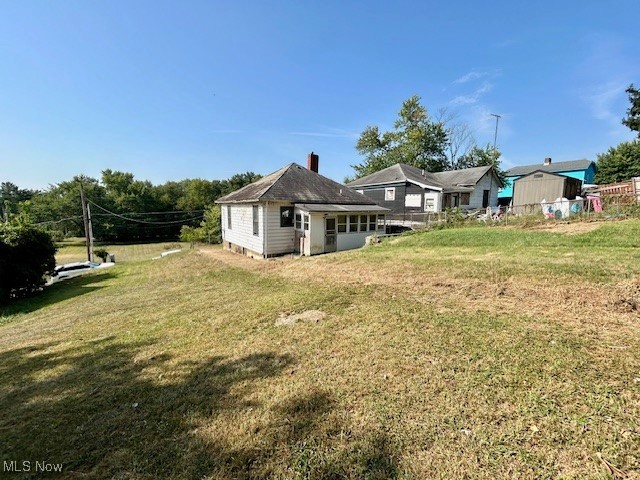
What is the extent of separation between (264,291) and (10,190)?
9198 centimetres

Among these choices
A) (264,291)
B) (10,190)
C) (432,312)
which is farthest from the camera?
(10,190)

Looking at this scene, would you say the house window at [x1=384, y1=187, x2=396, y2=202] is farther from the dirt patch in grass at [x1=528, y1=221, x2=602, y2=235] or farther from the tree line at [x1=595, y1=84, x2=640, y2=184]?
the tree line at [x1=595, y1=84, x2=640, y2=184]

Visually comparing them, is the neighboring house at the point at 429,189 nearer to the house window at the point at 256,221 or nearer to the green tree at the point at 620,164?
the house window at the point at 256,221

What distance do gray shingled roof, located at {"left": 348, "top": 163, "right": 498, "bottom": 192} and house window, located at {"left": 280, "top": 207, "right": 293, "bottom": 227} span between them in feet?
41.4

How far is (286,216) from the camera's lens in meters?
15.2

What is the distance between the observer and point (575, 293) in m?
5.34

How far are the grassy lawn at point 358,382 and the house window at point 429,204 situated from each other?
15873mm

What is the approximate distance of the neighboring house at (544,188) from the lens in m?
19.2

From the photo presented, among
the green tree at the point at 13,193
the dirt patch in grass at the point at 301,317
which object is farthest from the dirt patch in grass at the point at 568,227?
the green tree at the point at 13,193

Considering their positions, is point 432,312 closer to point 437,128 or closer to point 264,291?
point 264,291

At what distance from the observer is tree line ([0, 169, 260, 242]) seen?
46.1 meters

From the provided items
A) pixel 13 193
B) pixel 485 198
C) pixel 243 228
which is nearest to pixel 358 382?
pixel 243 228

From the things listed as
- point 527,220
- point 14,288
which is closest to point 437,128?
point 527,220

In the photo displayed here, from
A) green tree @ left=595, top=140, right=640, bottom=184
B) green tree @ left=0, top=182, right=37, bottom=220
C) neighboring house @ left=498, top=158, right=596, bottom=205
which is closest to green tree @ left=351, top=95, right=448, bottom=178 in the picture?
neighboring house @ left=498, top=158, right=596, bottom=205
